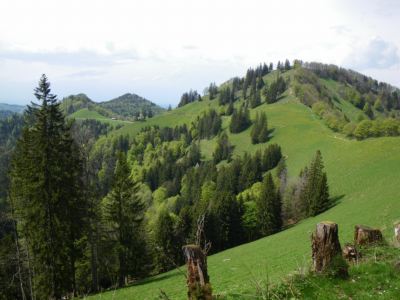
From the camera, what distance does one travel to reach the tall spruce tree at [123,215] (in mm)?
35375

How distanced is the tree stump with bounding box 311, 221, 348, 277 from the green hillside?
48 centimetres

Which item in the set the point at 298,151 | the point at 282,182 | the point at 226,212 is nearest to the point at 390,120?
the point at 298,151

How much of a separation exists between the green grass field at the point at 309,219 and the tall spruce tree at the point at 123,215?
10.9 feet

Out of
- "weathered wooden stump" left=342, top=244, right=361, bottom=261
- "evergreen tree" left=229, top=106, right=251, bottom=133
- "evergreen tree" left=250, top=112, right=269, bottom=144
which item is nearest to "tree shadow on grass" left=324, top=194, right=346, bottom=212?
"weathered wooden stump" left=342, top=244, right=361, bottom=261

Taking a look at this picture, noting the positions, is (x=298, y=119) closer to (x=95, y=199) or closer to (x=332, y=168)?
(x=332, y=168)

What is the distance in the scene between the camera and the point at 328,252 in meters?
10.8

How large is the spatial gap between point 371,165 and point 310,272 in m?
67.4

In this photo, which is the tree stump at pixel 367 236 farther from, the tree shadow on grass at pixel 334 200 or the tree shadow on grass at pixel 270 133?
the tree shadow on grass at pixel 270 133

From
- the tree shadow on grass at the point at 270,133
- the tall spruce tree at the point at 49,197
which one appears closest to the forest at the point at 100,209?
the tall spruce tree at the point at 49,197

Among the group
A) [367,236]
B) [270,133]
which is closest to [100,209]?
[367,236]

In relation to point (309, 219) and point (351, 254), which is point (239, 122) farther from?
point (351, 254)

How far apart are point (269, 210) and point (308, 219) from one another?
10.8 metres

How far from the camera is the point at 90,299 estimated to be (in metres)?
27.8

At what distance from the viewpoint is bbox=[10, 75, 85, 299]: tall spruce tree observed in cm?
2777
